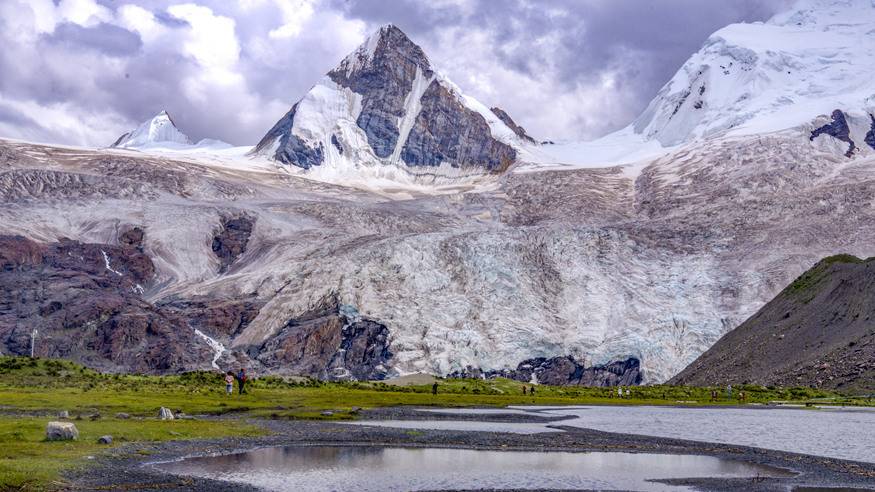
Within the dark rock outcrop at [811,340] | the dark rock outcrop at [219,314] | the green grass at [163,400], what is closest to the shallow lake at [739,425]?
the green grass at [163,400]

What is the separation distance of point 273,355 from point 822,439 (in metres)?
111

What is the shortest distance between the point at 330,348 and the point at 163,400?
9266cm

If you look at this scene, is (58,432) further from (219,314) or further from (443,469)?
(219,314)

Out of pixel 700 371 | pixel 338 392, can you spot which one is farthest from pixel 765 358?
pixel 338 392

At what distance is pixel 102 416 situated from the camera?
152ft

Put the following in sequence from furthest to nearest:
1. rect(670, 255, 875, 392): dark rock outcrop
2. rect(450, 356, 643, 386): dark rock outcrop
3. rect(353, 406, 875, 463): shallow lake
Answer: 1. rect(450, 356, 643, 386): dark rock outcrop
2. rect(670, 255, 875, 392): dark rock outcrop
3. rect(353, 406, 875, 463): shallow lake

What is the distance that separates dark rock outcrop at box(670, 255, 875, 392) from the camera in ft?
302

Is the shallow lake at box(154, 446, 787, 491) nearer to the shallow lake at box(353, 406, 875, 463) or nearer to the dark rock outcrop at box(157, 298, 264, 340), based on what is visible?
the shallow lake at box(353, 406, 875, 463)

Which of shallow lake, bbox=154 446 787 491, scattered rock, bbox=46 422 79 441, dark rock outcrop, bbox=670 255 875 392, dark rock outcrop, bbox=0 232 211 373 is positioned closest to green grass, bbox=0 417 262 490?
scattered rock, bbox=46 422 79 441

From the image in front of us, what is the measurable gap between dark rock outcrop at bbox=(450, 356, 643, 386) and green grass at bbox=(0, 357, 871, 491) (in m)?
33.5

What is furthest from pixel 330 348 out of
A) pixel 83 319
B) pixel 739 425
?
pixel 739 425

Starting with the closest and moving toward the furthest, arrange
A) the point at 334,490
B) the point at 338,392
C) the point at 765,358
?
the point at 334,490 < the point at 338,392 < the point at 765,358

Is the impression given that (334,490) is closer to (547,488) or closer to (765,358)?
(547,488)

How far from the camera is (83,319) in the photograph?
150 m
